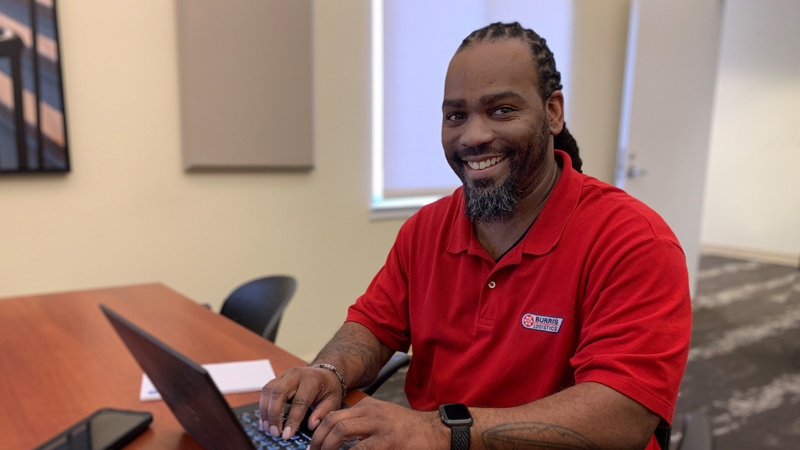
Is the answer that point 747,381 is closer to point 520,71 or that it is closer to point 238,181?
point 520,71

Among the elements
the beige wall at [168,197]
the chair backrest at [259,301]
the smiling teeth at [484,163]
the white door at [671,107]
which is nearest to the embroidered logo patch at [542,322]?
the smiling teeth at [484,163]

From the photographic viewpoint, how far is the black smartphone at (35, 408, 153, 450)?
0.87 m

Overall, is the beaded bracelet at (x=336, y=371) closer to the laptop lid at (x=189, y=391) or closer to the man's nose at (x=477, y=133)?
the laptop lid at (x=189, y=391)

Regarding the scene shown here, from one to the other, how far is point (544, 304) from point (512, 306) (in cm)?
7

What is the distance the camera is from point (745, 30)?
580cm

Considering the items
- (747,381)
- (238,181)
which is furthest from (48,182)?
(747,381)

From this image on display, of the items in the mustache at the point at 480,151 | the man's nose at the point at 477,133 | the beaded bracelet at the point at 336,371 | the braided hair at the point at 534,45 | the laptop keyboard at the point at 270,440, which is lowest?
the laptop keyboard at the point at 270,440

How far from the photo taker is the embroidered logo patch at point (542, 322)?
0.99 m

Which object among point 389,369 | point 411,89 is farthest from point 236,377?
point 411,89

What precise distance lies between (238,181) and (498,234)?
74.1 inches

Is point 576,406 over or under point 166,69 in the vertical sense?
under

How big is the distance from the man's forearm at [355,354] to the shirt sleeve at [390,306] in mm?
21

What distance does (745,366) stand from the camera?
3170 millimetres

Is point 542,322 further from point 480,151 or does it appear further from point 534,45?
point 534,45
